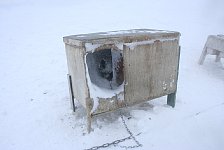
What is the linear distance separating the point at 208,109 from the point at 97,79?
2548 mm

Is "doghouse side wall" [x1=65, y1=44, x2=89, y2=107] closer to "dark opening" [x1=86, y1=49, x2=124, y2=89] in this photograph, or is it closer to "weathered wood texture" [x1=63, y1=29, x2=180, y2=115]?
"weathered wood texture" [x1=63, y1=29, x2=180, y2=115]

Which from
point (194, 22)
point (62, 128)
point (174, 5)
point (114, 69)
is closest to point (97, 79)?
point (114, 69)

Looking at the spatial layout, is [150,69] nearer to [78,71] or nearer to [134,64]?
[134,64]

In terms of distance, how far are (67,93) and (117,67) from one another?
84.1 inches

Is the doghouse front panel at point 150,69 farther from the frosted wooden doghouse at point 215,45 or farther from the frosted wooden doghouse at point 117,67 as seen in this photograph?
the frosted wooden doghouse at point 215,45

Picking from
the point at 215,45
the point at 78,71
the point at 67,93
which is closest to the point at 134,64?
the point at 78,71

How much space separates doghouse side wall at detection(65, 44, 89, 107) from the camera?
358cm

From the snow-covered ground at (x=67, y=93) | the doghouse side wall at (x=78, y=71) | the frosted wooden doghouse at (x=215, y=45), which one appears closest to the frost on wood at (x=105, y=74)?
the doghouse side wall at (x=78, y=71)

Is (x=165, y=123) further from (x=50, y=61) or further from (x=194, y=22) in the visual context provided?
(x=194, y=22)

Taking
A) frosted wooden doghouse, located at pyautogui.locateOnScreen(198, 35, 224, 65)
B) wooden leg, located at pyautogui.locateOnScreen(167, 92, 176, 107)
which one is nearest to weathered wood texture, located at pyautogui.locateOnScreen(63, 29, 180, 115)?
wooden leg, located at pyautogui.locateOnScreen(167, 92, 176, 107)

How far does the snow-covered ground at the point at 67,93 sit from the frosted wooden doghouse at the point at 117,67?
50 centimetres

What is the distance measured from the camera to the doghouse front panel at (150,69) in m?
3.88

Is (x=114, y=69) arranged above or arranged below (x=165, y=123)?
above

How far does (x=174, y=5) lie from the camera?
13.9 metres
